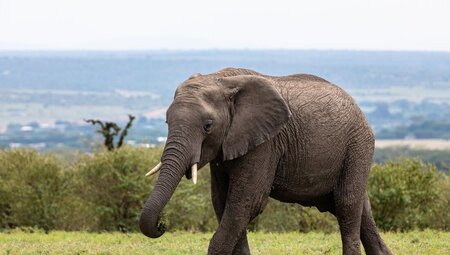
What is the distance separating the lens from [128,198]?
33562 mm

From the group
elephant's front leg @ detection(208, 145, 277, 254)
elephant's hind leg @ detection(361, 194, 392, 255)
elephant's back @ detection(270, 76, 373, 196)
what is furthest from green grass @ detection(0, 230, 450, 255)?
elephant's front leg @ detection(208, 145, 277, 254)

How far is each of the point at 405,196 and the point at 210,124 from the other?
20.1 m

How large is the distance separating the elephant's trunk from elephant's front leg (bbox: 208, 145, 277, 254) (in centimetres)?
90

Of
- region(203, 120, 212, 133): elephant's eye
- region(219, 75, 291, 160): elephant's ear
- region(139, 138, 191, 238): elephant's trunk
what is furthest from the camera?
region(219, 75, 291, 160): elephant's ear

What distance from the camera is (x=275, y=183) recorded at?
13328mm

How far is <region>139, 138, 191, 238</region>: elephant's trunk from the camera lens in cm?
1166

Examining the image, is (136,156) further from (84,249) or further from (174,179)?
(174,179)

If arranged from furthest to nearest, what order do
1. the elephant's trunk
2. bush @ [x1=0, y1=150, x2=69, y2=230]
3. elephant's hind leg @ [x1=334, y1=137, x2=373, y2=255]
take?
bush @ [x1=0, y1=150, x2=69, y2=230], elephant's hind leg @ [x1=334, y1=137, x2=373, y2=255], the elephant's trunk

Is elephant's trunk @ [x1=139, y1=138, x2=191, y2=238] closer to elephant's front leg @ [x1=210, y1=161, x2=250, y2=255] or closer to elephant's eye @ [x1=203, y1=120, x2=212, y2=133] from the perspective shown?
elephant's eye @ [x1=203, y1=120, x2=212, y2=133]

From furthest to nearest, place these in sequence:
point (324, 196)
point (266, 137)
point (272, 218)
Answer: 1. point (272, 218)
2. point (324, 196)
3. point (266, 137)

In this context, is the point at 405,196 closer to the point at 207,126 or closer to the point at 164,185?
the point at 207,126

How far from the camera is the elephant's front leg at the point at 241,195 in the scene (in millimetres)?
12703

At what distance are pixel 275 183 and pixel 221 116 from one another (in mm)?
1396

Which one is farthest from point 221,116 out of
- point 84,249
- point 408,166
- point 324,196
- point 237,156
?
point 408,166
